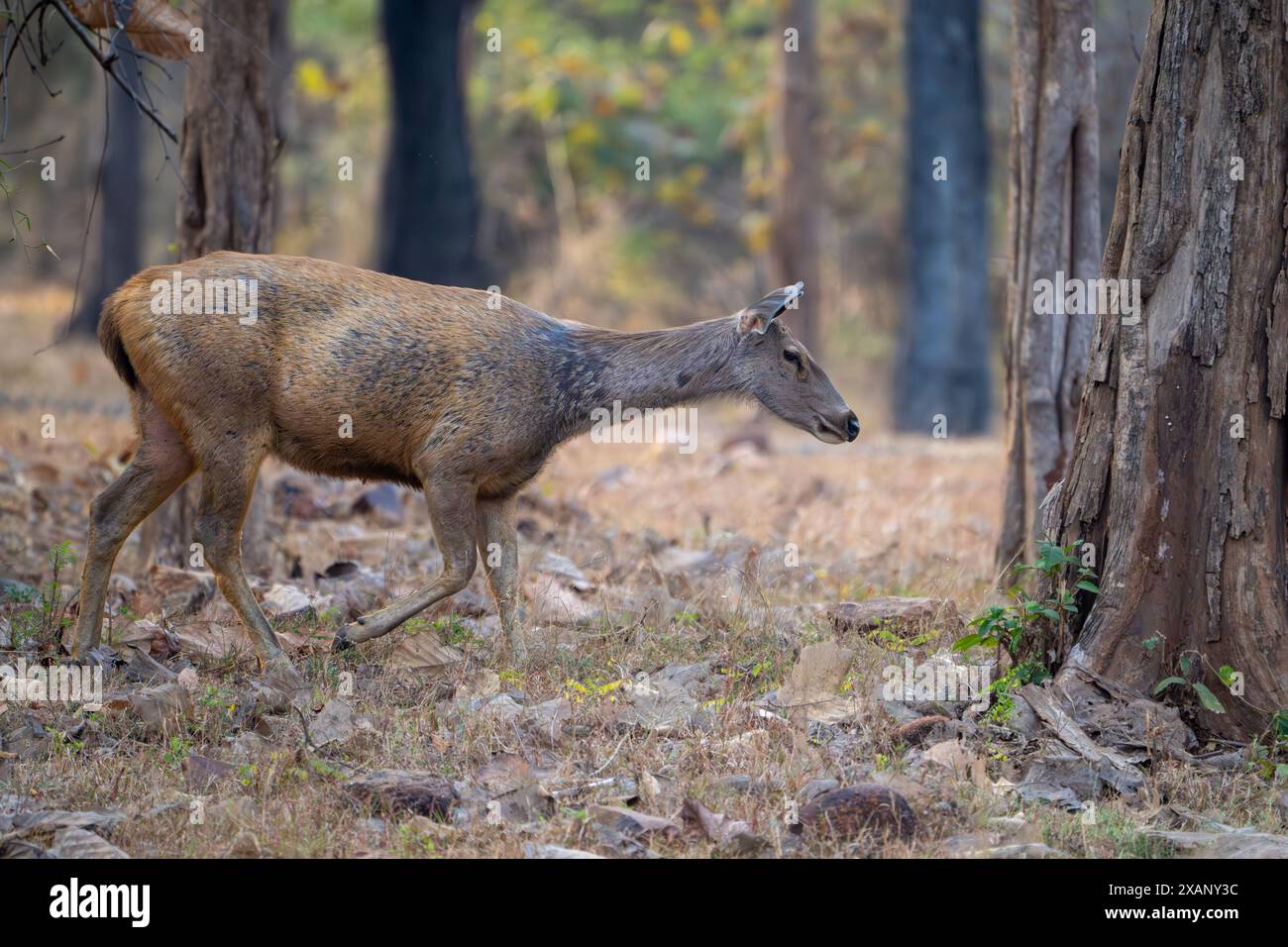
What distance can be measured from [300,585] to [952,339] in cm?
1637

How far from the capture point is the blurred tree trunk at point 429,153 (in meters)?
21.0

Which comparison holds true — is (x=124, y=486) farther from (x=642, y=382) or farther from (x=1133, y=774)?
(x=1133, y=774)

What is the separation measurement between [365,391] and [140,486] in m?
1.21

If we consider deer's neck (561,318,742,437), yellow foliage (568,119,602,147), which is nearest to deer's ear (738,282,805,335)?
deer's neck (561,318,742,437)

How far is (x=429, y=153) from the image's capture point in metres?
20.9

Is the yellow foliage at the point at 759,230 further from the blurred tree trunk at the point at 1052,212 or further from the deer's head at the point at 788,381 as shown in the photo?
the deer's head at the point at 788,381

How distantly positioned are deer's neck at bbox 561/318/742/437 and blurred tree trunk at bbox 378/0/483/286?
13057 millimetres

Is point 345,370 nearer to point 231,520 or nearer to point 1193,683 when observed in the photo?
point 231,520

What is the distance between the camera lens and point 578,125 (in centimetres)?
2781

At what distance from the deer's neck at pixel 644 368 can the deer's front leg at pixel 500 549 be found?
59cm

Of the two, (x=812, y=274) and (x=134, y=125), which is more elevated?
(x=134, y=125)

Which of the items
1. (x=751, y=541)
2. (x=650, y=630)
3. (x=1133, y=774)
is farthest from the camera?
(x=751, y=541)

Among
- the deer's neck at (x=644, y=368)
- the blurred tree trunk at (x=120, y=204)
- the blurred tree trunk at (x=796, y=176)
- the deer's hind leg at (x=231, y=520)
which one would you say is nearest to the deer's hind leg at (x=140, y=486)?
the deer's hind leg at (x=231, y=520)

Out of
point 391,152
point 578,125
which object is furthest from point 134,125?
point 578,125
